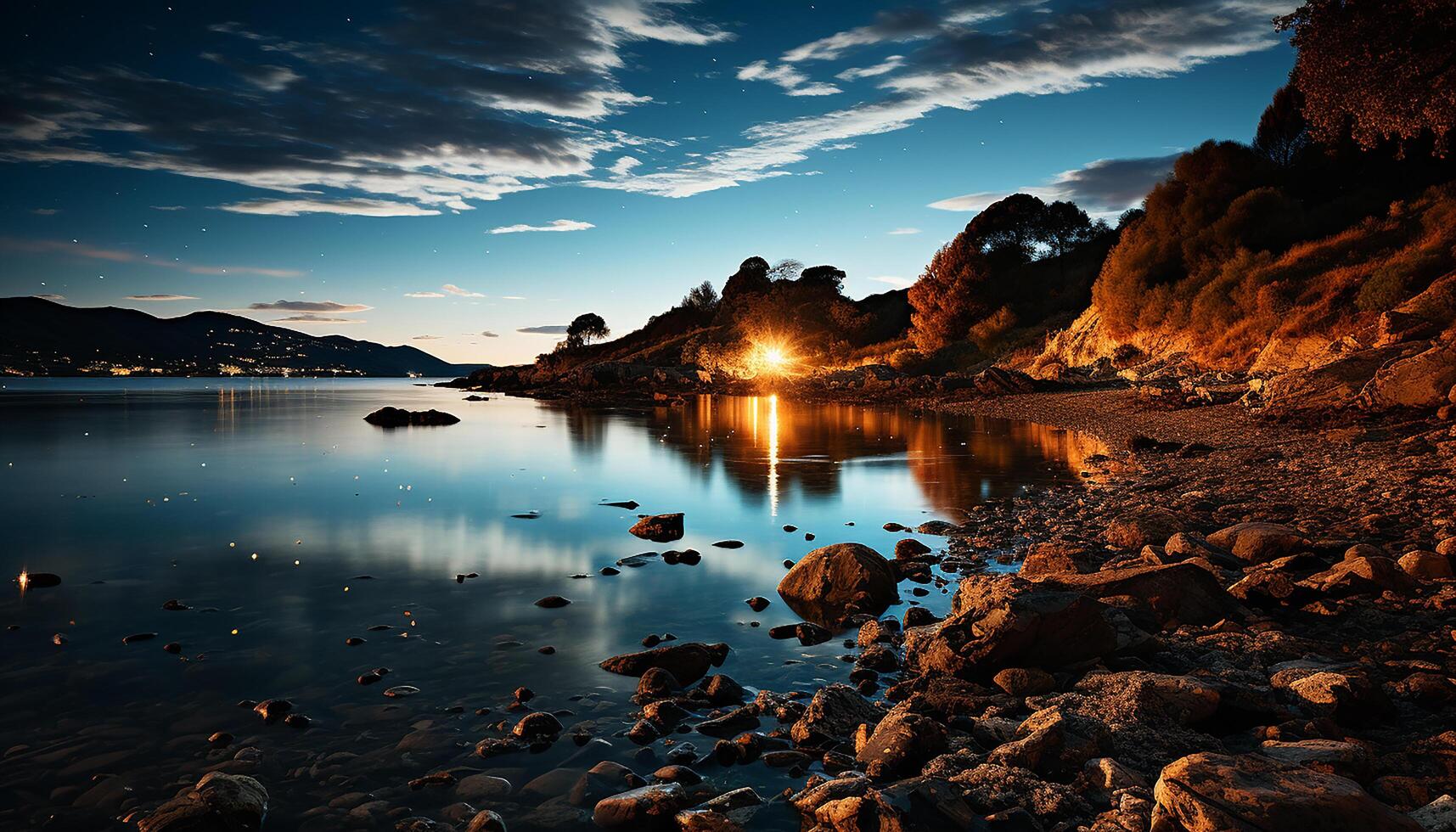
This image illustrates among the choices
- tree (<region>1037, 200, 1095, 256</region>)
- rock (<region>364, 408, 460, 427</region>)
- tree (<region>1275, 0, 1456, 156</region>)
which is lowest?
rock (<region>364, 408, 460, 427</region>)

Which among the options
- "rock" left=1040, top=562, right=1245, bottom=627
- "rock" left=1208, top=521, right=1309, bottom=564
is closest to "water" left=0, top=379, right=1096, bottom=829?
"rock" left=1040, top=562, right=1245, bottom=627

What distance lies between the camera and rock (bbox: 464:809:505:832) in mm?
5219

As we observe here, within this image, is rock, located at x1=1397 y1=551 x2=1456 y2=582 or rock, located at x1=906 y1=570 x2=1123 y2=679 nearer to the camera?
rock, located at x1=906 y1=570 x2=1123 y2=679

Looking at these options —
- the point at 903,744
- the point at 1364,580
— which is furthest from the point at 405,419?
the point at 1364,580

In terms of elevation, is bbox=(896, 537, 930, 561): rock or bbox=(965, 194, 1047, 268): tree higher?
bbox=(965, 194, 1047, 268): tree

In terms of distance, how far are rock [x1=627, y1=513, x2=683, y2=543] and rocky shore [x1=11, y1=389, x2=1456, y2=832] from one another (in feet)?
17.5

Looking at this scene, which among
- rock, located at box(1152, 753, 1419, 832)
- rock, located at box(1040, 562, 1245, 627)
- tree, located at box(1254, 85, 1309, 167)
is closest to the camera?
rock, located at box(1152, 753, 1419, 832)

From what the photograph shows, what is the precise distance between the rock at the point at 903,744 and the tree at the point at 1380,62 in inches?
866

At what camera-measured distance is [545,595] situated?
11391 mm

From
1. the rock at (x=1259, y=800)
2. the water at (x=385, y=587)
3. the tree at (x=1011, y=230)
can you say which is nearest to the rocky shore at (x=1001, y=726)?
the rock at (x=1259, y=800)

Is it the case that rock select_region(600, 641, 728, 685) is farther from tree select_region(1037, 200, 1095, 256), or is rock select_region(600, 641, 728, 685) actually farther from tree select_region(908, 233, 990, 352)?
tree select_region(1037, 200, 1095, 256)

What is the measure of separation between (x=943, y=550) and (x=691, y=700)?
23.9ft

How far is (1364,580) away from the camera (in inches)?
320

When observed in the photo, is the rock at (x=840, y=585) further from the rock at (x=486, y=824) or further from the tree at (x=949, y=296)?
the tree at (x=949, y=296)
